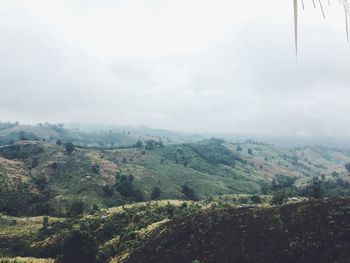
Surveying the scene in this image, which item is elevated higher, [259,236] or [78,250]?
[259,236]

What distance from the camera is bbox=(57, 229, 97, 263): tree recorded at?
108056 mm

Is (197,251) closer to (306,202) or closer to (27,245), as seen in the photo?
(306,202)

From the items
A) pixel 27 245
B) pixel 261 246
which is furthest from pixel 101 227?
pixel 261 246

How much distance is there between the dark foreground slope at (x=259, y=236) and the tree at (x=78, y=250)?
11678mm

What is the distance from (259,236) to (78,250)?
45.9m

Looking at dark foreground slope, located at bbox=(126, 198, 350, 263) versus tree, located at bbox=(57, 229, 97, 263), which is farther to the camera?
tree, located at bbox=(57, 229, 97, 263)

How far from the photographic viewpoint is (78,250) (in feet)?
355

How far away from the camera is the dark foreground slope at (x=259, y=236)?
80750 millimetres

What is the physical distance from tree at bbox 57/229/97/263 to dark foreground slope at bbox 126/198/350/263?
38.3 feet

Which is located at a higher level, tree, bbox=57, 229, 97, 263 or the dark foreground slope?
the dark foreground slope

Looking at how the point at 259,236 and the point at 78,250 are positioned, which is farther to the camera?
the point at 78,250

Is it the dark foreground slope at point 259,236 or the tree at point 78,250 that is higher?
the dark foreground slope at point 259,236

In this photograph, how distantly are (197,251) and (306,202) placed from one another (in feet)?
96.2

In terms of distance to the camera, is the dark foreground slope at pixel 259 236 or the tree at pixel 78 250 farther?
the tree at pixel 78 250
